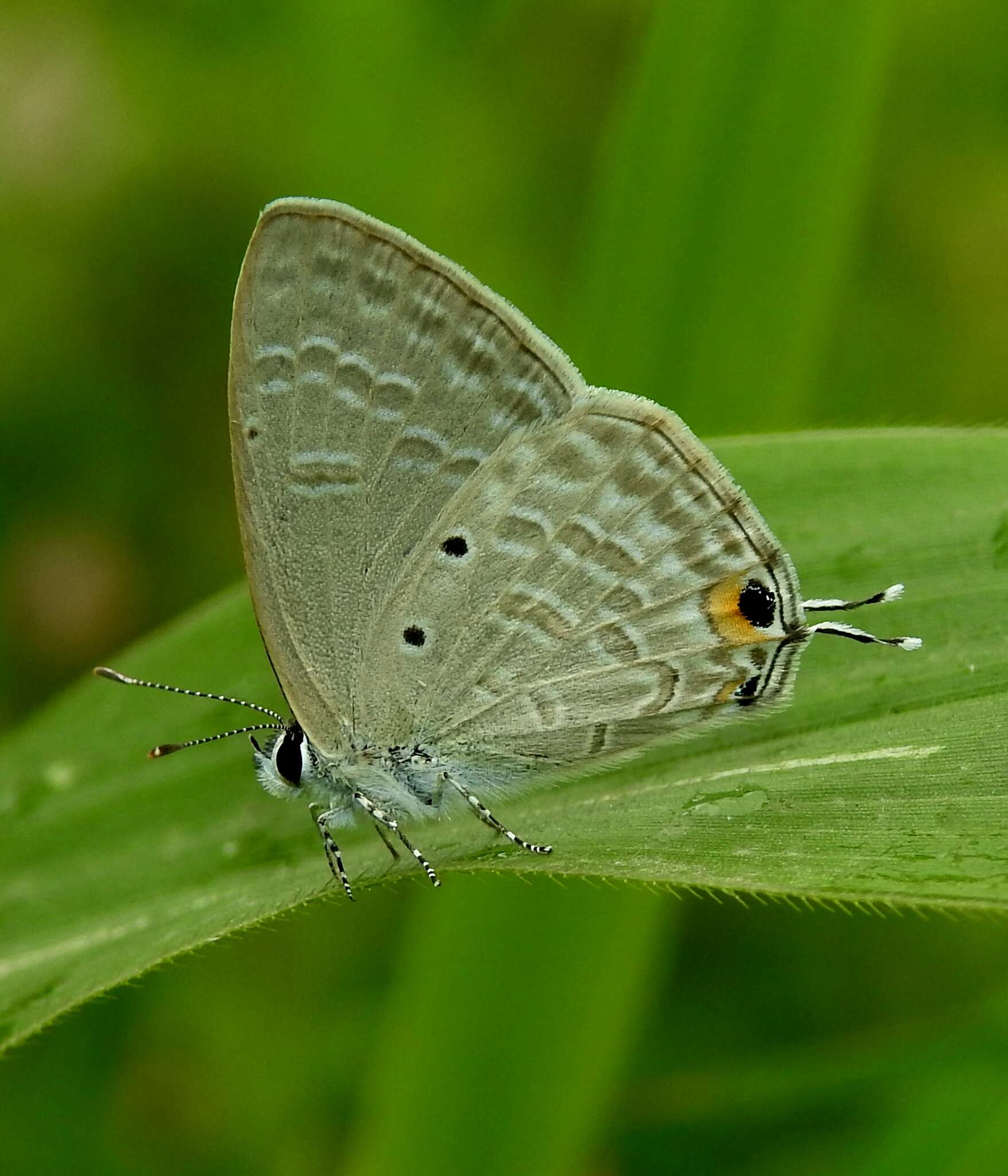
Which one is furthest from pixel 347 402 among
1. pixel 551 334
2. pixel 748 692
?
pixel 551 334

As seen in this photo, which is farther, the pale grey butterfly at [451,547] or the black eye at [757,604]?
the pale grey butterfly at [451,547]

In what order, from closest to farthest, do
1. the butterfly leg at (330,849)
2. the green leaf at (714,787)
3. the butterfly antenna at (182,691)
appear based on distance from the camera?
1. the green leaf at (714,787)
2. the butterfly leg at (330,849)
3. the butterfly antenna at (182,691)

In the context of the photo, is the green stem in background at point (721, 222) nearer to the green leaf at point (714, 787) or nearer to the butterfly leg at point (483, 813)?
the green leaf at point (714, 787)

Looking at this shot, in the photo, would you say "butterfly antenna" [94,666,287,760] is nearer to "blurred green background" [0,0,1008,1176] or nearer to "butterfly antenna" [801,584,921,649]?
"blurred green background" [0,0,1008,1176]

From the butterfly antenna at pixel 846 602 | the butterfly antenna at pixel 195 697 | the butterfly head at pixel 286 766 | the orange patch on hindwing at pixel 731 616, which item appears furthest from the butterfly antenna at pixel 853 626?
the butterfly antenna at pixel 195 697

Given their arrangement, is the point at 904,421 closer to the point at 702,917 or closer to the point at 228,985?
the point at 702,917

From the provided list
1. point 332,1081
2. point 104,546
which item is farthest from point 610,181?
point 332,1081
